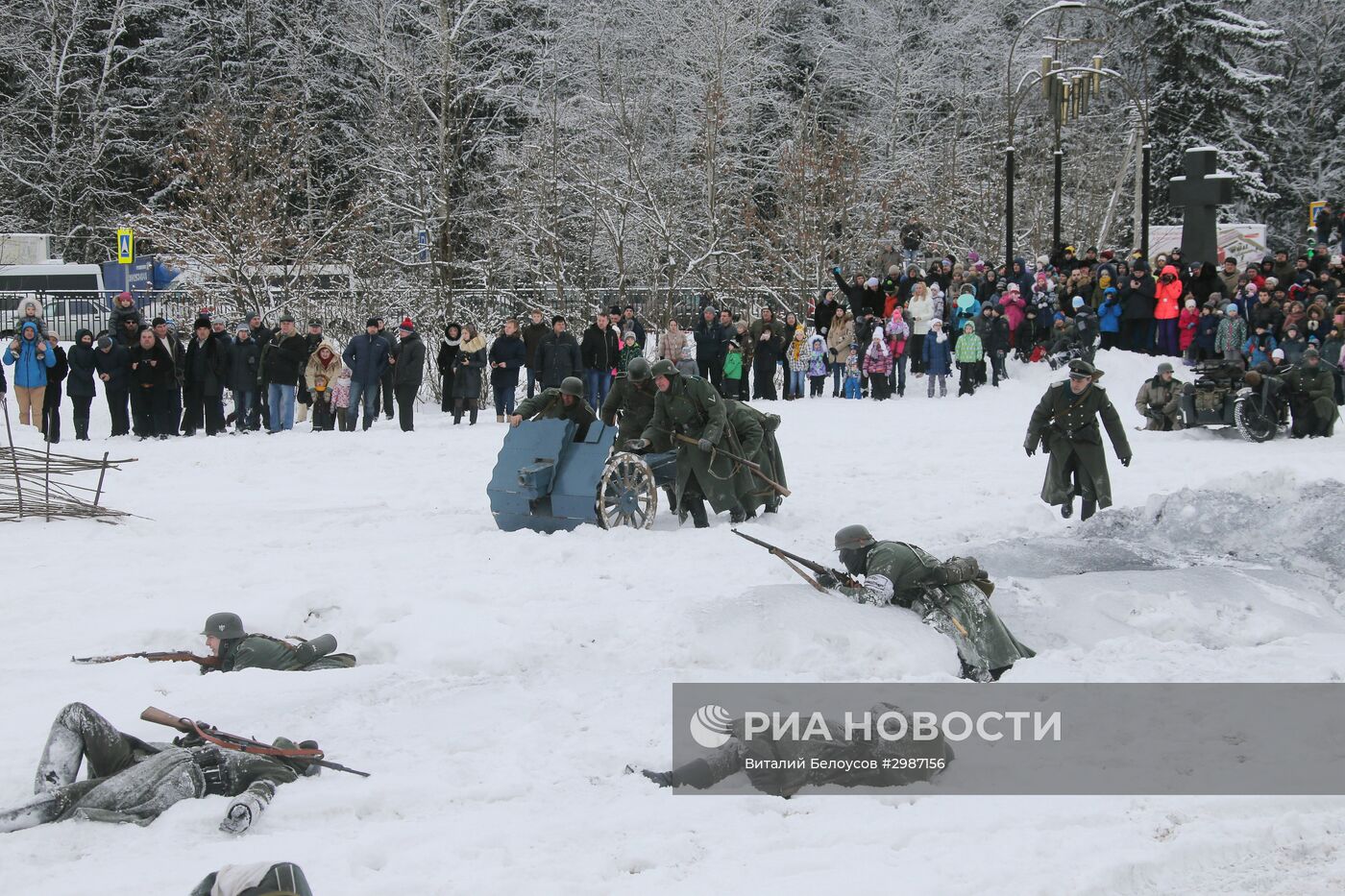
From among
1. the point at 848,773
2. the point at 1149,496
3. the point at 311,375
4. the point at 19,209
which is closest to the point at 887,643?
the point at 848,773

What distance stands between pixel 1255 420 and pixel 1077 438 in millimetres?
6009

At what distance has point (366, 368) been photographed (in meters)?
18.7

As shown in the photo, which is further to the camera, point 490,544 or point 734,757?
point 490,544

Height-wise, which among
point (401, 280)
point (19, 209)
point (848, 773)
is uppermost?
point (19, 209)

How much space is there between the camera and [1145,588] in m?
10.3

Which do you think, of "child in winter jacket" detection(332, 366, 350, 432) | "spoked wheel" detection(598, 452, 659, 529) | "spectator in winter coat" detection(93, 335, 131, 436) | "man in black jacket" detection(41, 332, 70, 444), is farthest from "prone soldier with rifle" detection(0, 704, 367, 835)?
"child in winter jacket" detection(332, 366, 350, 432)

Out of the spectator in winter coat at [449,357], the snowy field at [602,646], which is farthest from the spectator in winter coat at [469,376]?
the snowy field at [602,646]

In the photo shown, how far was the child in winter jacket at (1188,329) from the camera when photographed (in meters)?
21.4

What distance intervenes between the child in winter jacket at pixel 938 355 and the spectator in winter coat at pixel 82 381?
1186 cm

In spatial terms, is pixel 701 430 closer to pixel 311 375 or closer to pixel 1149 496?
pixel 1149 496

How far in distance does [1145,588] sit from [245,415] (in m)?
12.6

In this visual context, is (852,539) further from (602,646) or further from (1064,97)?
(1064,97)

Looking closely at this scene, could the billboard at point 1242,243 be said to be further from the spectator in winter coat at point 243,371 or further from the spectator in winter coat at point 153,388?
the spectator in winter coat at point 153,388

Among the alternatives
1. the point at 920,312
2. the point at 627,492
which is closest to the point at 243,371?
the point at 627,492
